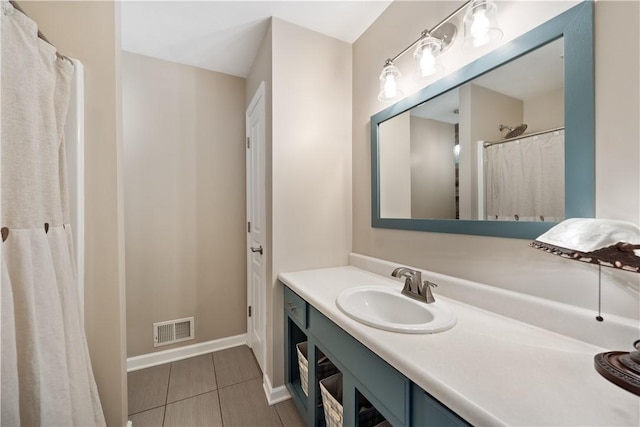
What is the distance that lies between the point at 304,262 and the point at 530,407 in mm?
1283

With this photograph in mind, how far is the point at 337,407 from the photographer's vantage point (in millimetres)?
1048

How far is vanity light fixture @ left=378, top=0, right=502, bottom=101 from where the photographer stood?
92cm

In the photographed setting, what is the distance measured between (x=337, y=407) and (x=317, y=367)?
22 cm

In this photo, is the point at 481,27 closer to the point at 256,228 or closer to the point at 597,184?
the point at 597,184

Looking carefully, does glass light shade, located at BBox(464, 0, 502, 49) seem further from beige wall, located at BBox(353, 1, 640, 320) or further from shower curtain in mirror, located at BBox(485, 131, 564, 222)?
shower curtain in mirror, located at BBox(485, 131, 564, 222)

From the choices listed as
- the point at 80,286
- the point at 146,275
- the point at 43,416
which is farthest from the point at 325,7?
the point at 146,275

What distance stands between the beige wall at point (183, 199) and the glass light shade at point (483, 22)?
1.90 metres

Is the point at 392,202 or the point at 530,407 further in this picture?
the point at 392,202

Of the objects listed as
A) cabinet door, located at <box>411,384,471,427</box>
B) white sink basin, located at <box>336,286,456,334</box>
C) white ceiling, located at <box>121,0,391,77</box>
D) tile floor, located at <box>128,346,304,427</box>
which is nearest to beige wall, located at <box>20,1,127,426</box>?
tile floor, located at <box>128,346,304,427</box>

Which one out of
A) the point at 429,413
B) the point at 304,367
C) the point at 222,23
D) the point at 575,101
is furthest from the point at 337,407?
the point at 222,23

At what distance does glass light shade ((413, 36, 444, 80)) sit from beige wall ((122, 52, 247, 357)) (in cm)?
166

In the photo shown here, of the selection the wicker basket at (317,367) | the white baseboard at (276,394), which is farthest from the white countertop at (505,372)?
the white baseboard at (276,394)

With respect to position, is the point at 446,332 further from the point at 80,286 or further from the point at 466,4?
the point at 80,286

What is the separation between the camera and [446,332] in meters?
0.82
